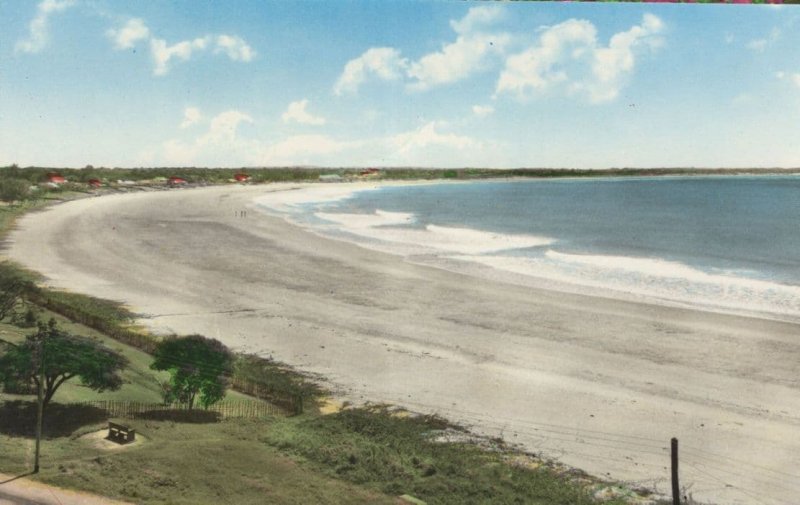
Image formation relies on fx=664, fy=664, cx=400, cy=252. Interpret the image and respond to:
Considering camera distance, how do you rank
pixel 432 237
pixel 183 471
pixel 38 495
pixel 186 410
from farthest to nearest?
pixel 432 237, pixel 186 410, pixel 183 471, pixel 38 495

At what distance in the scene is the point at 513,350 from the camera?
26531 mm

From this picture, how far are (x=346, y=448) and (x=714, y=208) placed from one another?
349 feet

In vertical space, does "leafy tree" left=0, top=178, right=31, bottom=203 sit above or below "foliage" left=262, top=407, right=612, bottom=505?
above

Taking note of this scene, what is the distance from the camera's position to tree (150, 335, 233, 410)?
18.8 meters

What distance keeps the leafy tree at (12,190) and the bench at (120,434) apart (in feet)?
242

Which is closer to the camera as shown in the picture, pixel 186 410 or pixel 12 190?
pixel 186 410

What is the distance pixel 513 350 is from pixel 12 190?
75.3 metres

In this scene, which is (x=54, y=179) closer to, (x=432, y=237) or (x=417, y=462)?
(x=432, y=237)

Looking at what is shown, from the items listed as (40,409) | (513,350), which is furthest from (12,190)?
(40,409)

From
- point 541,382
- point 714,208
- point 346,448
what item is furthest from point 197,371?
point 714,208

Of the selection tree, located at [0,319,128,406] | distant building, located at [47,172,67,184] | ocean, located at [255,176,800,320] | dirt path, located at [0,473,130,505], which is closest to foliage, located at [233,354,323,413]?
tree, located at [0,319,128,406]

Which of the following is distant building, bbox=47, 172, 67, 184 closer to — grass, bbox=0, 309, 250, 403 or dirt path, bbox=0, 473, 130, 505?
grass, bbox=0, 309, 250, 403

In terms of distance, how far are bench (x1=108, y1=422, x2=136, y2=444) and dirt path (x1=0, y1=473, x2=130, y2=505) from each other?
2.33 metres

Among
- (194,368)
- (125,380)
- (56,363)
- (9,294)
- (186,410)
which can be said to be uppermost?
(9,294)
